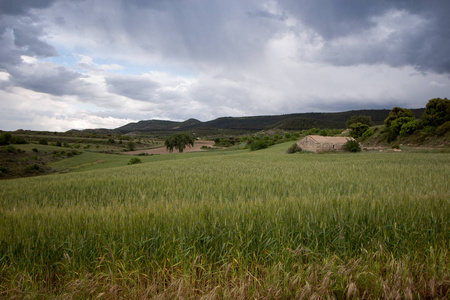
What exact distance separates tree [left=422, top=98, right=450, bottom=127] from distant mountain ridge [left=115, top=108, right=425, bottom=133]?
209ft

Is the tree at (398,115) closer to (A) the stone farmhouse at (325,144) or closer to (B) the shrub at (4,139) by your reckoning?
(A) the stone farmhouse at (325,144)

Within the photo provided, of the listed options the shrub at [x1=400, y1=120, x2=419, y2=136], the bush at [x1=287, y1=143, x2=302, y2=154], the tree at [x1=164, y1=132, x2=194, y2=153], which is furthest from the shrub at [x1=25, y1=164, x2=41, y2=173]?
the shrub at [x1=400, y1=120, x2=419, y2=136]

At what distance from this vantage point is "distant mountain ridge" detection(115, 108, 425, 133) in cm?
10994

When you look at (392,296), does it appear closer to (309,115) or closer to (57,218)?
(57,218)

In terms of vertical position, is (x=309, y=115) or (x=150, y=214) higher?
(x=309, y=115)

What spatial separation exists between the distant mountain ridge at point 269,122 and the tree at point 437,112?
6377cm

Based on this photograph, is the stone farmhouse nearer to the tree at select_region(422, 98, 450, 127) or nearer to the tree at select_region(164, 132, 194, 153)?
the tree at select_region(422, 98, 450, 127)

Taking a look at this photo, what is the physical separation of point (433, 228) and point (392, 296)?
6.01 ft

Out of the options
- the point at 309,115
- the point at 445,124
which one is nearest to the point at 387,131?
the point at 445,124

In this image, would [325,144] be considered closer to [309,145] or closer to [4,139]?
[309,145]

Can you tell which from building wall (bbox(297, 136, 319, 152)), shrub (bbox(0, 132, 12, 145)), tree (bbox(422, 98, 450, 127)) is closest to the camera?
building wall (bbox(297, 136, 319, 152))

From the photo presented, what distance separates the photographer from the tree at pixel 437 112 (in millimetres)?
37531

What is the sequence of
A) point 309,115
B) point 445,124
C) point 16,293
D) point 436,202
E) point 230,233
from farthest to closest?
point 309,115 → point 445,124 → point 436,202 → point 230,233 → point 16,293

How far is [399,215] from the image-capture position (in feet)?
10.3
